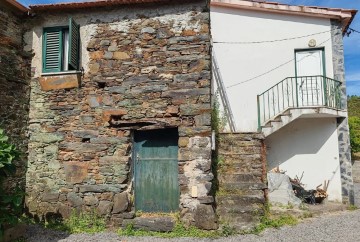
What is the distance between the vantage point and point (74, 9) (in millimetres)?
6156

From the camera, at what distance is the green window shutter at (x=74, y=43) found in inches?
228

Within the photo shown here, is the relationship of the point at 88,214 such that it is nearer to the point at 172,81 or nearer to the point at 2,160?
the point at 2,160

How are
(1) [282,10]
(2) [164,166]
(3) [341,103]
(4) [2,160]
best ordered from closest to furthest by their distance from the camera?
1. (4) [2,160]
2. (2) [164,166]
3. (3) [341,103]
4. (1) [282,10]

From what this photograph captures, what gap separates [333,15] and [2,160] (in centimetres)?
872

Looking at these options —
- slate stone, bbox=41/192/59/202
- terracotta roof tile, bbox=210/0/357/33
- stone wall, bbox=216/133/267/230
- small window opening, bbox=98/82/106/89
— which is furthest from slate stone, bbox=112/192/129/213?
terracotta roof tile, bbox=210/0/357/33

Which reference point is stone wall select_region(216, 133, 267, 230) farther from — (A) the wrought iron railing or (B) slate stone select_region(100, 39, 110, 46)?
(B) slate stone select_region(100, 39, 110, 46)

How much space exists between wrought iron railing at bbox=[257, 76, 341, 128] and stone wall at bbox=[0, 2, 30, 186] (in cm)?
606

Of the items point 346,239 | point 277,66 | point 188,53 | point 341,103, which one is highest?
point 277,66

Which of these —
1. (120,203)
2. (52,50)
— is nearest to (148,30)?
(52,50)

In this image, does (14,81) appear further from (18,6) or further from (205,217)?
(205,217)

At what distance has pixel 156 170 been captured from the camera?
19.4ft

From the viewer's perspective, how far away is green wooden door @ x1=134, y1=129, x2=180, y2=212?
5844mm

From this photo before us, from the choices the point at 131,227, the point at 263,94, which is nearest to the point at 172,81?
the point at 131,227

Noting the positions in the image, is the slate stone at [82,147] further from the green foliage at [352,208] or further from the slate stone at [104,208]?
the green foliage at [352,208]
